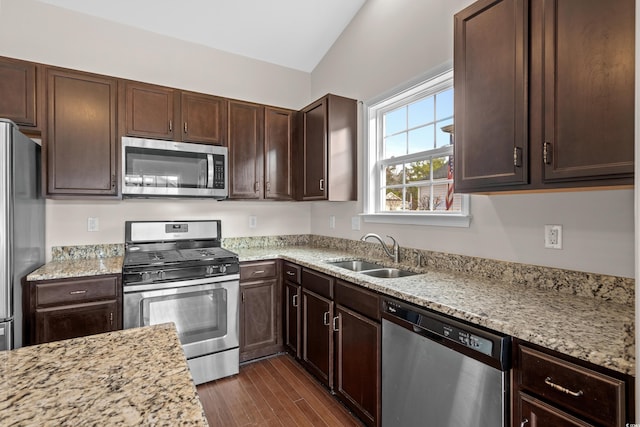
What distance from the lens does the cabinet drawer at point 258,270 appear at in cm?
281

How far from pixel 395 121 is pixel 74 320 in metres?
2.77

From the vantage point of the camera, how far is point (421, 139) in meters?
2.58

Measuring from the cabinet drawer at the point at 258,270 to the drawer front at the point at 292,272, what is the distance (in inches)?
3.9

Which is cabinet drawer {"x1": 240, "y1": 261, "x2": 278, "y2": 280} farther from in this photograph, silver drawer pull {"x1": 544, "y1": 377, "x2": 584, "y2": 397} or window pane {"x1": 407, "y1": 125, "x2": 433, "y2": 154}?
silver drawer pull {"x1": 544, "y1": 377, "x2": 584, "y2": 397}

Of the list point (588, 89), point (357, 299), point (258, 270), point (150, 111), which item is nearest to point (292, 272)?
point (258, 270)

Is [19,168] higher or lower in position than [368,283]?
higher

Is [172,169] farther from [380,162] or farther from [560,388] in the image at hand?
[560,388]

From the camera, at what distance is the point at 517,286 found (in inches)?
69.7

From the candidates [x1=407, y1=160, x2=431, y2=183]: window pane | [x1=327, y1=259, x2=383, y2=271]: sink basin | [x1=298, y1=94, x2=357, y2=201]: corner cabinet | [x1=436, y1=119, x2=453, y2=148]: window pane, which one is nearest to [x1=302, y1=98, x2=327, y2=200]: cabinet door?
[x1=298, y1=94, x2=357, y2=201]: corner cabinet

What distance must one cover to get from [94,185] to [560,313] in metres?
2.96

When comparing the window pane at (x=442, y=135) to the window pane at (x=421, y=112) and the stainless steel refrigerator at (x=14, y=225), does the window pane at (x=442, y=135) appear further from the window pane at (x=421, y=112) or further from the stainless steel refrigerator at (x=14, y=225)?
the stainless steel refrigerator at (x=14, y=225)

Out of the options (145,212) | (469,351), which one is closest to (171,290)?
(145,212)

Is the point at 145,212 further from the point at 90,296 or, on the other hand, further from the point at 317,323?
the point at 317,323

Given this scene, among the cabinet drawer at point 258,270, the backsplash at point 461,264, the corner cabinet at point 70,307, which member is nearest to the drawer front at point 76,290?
the corner cabinet at point 70,307
